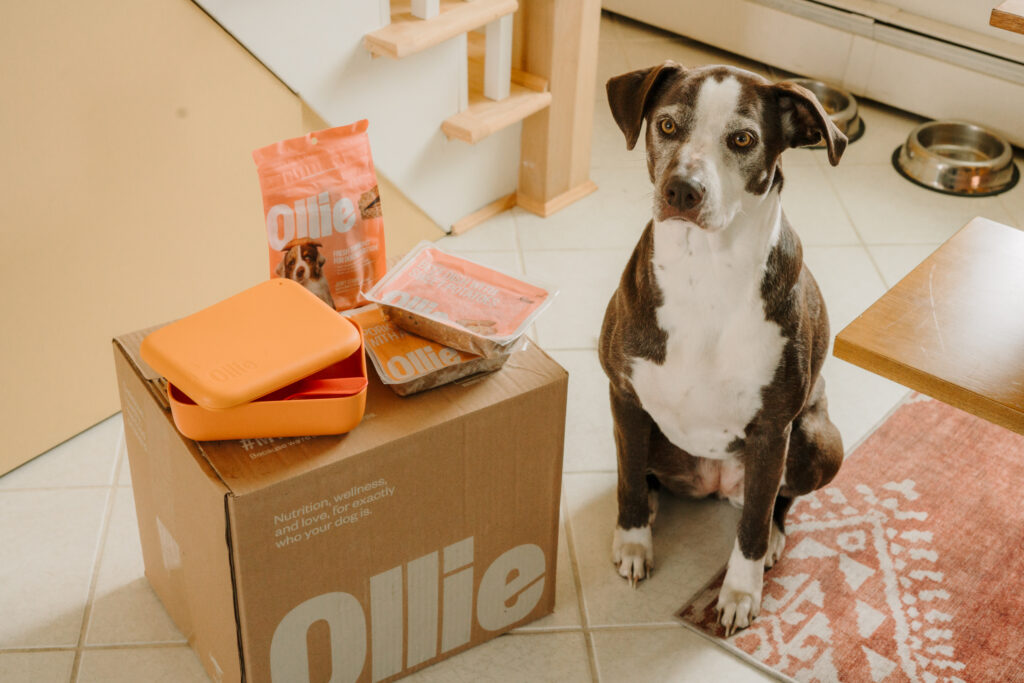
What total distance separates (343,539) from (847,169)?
2367mm

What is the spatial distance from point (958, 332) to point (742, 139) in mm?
496

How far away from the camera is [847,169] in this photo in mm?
3238

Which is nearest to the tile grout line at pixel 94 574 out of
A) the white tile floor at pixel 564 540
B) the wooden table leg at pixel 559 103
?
the white tile floor at pixel 564 540

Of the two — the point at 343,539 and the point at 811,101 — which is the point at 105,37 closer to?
the point at 343,539

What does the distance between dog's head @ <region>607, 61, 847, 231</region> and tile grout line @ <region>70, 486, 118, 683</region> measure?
118 centimetres

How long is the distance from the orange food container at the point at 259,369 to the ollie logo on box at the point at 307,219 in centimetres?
15

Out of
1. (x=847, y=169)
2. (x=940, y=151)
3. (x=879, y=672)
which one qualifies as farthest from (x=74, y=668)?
(x=940, y=151)

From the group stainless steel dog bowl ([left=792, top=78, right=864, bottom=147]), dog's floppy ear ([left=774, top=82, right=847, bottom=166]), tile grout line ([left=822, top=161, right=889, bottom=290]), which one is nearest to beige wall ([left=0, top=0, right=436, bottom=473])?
dog's floppy ear ([left=774, top=82, right=847, bottom=166])

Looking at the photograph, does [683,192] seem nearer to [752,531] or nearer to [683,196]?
[683,196]

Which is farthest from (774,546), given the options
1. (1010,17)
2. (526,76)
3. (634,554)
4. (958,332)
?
(526,76)

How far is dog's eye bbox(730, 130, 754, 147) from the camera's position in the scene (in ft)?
4.53

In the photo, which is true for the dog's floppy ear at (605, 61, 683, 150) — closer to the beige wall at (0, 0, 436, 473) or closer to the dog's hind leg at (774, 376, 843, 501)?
the dog's hind leg at (774, 376, 843, 501)

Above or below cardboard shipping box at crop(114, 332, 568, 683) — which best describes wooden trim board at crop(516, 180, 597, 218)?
below

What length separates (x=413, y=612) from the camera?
1589 mm
